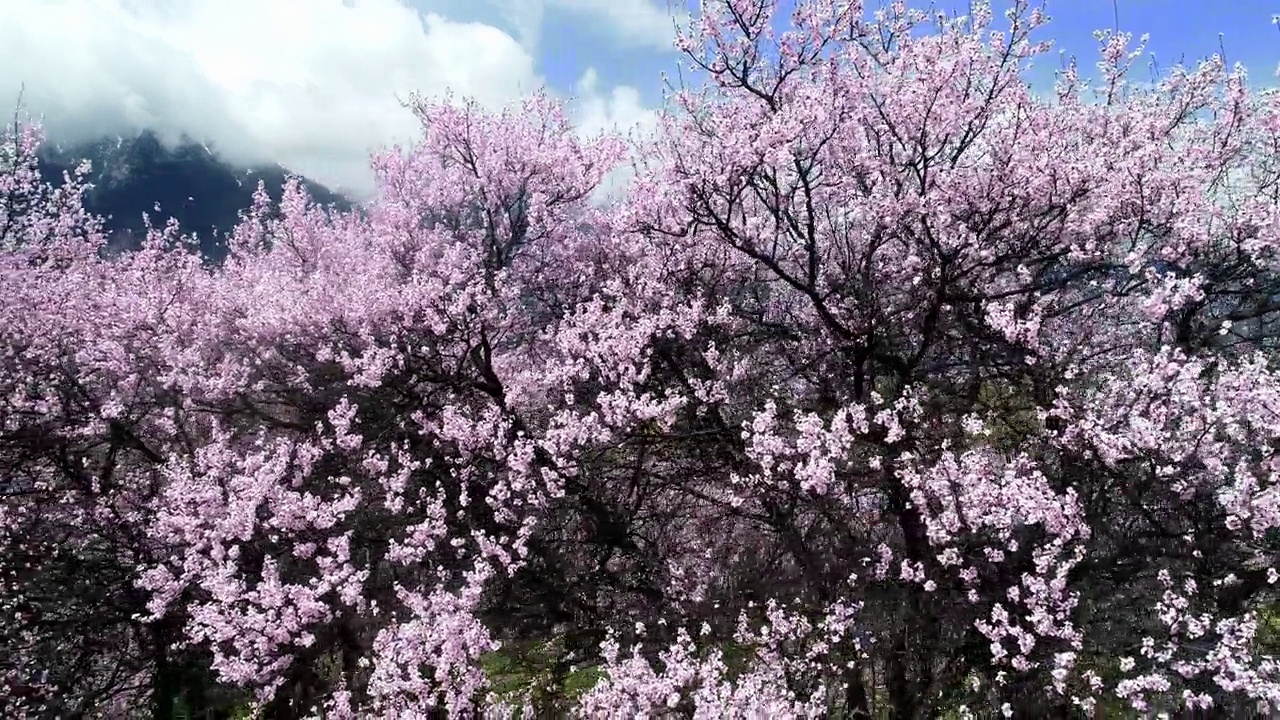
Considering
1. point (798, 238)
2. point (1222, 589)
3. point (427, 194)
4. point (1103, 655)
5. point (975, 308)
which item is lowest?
point (1103, 655)

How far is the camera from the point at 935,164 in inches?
309

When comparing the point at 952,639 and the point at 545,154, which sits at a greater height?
the point at 545,154

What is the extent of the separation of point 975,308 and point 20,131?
57.9 ft

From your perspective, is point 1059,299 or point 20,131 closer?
point 1059,299

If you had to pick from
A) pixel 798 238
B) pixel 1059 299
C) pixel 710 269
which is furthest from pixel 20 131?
pixel 1059 299

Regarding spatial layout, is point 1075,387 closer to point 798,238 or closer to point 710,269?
point 798,238

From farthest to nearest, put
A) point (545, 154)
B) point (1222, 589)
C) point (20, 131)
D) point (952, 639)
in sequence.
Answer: point (20, 131) → point (545, 154) → point (952, 639) → point (1222, 589)

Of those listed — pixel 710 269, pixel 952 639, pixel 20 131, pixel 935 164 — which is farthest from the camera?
pixel 20 131

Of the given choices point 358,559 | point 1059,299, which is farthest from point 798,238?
point 358,559

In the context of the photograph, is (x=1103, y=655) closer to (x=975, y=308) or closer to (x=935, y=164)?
(x=975, y=308)

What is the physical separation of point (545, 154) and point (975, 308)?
6260 millimetres

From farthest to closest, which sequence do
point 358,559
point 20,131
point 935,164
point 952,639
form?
point 20,131
point 358,559
point 935,164
point 952,639

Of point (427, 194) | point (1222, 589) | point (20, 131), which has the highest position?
point (20, 131)

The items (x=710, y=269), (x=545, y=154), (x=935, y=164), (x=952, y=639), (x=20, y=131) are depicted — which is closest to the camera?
(x=952, y=639)
